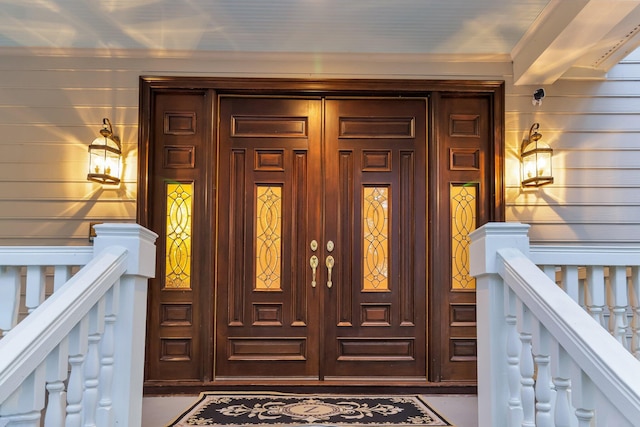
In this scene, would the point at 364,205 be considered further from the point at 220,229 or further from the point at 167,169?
the point at 167,169

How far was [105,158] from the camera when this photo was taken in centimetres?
353

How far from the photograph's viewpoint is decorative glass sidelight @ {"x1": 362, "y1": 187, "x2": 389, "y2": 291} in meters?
3.81

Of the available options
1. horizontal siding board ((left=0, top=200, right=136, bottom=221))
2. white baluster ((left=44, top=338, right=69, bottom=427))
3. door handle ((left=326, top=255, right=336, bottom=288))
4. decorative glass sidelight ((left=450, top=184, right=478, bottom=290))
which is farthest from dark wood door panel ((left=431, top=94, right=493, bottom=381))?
white baluster ((left=44, top=338, right=69, bottom=427))

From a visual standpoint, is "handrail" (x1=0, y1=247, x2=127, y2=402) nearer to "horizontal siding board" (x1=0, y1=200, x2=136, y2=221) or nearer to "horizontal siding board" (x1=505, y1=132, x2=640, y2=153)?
"horizontal siding board" (x1=0, y1=200, x2=136, y2=221)

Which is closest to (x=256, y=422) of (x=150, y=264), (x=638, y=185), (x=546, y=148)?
(x=150, y=264)

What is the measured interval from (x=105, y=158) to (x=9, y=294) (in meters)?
1.74

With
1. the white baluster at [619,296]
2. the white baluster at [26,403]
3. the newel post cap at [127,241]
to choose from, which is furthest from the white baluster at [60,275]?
the white baluster at [619,296]

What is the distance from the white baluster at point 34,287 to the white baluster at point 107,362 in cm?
25

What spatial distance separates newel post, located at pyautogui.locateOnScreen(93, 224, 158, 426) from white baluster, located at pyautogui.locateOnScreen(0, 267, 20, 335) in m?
0.30

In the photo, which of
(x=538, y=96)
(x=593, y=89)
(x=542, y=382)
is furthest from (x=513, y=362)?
(x=593, y=89)

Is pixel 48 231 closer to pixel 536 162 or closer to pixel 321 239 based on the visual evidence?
pixel 321 239

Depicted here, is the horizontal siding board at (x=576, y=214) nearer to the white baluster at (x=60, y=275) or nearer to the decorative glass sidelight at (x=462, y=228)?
the decorative glass sidelight at (x=462, y=228)

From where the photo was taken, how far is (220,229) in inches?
149

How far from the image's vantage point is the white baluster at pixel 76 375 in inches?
62.1
